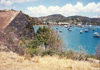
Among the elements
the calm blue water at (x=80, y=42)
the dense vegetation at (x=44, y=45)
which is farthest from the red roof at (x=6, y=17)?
the calm blue water at (x=80, y=42)

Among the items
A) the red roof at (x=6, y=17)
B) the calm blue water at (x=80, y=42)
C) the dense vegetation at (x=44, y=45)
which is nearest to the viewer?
the dense vegetation at (x=44, y=45)

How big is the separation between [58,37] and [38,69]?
23.2 metres

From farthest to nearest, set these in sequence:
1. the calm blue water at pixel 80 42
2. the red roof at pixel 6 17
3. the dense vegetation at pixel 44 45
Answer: the calm blue water at pixel 80 42, the red roof at pixel 6 17, the dense vegetation at pixel 44 45

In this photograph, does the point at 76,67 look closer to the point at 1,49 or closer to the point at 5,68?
the point at 5,68

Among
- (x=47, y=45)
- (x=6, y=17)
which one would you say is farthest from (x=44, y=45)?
(x=6, y=17)

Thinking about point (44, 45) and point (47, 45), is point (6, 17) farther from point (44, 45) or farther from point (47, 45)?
point (47, 45)

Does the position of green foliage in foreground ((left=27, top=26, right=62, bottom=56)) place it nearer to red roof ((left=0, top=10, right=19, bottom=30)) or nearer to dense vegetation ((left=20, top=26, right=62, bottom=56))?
dense vegetation ((left=20, top=26, right=62, bottom=56))

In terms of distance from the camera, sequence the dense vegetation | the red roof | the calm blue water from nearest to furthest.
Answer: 1. the dense vegetation
2. the red roof
3. the calm blue water

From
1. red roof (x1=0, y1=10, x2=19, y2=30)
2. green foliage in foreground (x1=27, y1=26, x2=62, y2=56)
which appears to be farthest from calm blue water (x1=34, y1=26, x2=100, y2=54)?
red roof (x1=0, y1=10, x2=19, y2=30)

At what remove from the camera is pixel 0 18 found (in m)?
28.3

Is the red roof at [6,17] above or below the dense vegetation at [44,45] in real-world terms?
above

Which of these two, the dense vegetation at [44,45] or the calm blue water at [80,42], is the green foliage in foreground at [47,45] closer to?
the dense vegetation at [44,45]

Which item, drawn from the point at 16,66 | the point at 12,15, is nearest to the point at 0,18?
the point at 12,15

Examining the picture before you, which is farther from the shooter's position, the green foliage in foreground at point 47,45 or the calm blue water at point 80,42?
the calm blue water at point 80,42
